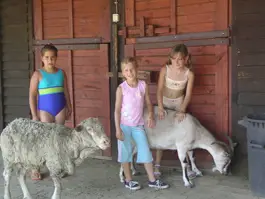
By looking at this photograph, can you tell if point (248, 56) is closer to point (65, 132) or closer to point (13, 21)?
point (65, 132)

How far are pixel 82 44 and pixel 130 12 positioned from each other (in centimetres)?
98

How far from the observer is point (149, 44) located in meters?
5.64

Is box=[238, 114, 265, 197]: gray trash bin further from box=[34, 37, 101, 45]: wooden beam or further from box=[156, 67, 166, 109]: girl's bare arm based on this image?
box=[34, 37, 101, 45]: wooden beam

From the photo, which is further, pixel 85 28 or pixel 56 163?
pixel 85 28

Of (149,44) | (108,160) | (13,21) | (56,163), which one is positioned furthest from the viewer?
(13,21)

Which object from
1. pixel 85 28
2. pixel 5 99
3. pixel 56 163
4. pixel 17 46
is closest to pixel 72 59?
pixel 85 28

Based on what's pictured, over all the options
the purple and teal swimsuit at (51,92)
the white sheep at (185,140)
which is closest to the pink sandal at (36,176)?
the purple and teal swimsuit at (51,92)

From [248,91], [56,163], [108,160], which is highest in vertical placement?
[248,91]

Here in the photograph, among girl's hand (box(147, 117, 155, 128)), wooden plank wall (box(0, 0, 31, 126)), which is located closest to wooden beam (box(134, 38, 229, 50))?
girl's hand (box(147, 117, 155, 128))

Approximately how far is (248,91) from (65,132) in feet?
8.05

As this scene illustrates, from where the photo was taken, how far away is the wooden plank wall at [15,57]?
21.8 ft

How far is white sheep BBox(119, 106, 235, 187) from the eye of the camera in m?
4.88

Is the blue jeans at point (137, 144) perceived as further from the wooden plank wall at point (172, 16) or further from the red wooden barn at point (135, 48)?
the wooden plank wall at point (172, 16)

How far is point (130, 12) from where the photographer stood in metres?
5.73
